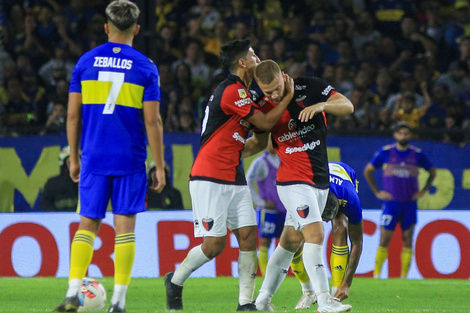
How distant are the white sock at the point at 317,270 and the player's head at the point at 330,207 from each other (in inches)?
33.4

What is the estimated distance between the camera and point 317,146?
22.1 feet

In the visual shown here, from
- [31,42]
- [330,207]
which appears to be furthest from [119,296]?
[31,42]

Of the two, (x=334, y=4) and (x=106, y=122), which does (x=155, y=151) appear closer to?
(x=106, y=122)

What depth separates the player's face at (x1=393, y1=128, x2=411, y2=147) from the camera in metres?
12.8

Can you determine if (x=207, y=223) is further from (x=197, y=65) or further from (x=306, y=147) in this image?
(x=197, y=65)

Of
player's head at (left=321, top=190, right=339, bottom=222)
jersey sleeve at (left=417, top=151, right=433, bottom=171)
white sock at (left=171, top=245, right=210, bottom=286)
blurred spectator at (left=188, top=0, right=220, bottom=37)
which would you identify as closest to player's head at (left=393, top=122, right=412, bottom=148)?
jersey sleeve at (left=417, top=151, right=433, bottom=171)

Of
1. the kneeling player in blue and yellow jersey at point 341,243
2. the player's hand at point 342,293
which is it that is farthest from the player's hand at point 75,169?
the player's hand at point 342,293

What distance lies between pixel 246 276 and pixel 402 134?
21.6 ft

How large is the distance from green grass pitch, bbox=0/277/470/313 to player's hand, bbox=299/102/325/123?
167 centimetres

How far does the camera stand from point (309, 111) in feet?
21.1

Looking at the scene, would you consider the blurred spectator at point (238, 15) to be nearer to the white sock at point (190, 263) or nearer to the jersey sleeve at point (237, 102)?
the jersey sleeve at point (237, 102)

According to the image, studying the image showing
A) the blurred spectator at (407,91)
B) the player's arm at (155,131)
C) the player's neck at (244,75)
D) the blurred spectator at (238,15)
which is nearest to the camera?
the player's arm at (155,131)

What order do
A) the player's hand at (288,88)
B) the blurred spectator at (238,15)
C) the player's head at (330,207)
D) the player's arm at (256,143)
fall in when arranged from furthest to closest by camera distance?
1. the blurred spectator at (238,15)
2. the player's head at (330,207)
3. the player's arm at (256,143)
4. the player's hand at (288,88)

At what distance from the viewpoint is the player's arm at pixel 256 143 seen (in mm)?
7137
